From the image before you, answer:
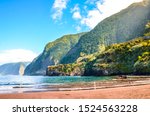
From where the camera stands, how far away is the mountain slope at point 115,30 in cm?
13950

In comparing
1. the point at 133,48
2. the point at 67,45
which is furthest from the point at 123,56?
the point at 67,45

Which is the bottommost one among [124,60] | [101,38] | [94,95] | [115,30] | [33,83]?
[94,95]

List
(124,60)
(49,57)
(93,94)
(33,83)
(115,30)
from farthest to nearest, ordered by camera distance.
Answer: (115,30) → (49,57) → (124,60) → (33,83) → (93,94)

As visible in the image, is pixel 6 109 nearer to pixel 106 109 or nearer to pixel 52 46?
pixel 106 109

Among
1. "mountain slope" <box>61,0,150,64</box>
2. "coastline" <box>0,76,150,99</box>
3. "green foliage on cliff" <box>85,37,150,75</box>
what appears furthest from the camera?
"mountain slope" <box>61,0,150,64</box>

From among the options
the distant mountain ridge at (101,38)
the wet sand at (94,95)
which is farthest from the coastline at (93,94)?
the distant mountain ridge at (101,38)

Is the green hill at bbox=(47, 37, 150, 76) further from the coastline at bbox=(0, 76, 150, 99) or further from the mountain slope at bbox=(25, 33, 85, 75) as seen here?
the coastline at bbox=(0, 76, 150, 99)

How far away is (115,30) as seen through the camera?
161m

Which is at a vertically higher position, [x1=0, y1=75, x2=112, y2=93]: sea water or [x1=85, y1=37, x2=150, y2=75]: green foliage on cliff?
[x1=85, y1=37, x2=150, y2=75]: green foliage on cliff

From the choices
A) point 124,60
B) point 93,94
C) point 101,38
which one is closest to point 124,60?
point 124,60

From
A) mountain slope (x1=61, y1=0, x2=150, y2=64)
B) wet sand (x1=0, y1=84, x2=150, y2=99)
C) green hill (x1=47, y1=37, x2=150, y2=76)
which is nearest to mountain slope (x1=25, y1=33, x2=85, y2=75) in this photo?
mountain slope (x1=61, y1=0, x2=150, y2=64)

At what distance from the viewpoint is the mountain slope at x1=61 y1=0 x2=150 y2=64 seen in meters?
140

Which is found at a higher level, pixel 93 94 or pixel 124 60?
pixel 124 60

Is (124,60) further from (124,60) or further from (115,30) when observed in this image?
(115,30)
